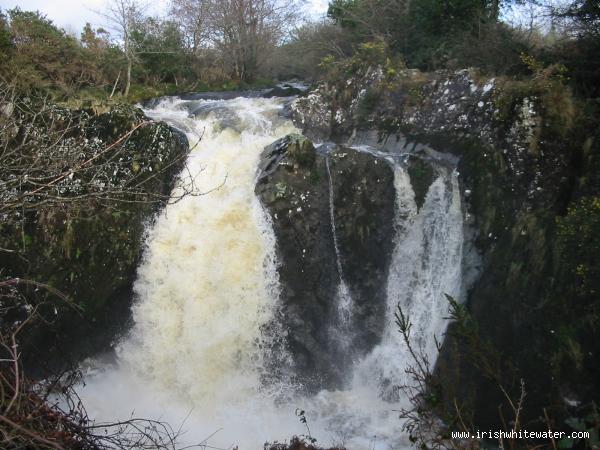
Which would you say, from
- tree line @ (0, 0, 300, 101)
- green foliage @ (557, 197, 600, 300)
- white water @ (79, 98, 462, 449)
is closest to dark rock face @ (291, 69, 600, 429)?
green foliage @ (557, 197, 600, 300)

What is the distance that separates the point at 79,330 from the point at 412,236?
562cm

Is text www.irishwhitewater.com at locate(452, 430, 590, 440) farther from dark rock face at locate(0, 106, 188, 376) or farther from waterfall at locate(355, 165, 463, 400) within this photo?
dark rock face at locate(0, 106, 188, 376)

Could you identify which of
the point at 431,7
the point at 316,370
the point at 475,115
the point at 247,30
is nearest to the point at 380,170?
the point at 475,115


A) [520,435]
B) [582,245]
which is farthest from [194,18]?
[520,435]

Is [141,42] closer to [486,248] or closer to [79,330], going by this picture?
[79,330]

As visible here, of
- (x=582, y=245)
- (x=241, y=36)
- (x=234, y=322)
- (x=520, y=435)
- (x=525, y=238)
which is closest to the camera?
(x=520, y=435)

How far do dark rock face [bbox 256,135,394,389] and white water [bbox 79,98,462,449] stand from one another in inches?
8.4

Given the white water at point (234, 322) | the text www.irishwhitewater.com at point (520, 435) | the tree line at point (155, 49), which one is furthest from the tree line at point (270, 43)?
the text www.irishwhitewater.com at point (520, 435)

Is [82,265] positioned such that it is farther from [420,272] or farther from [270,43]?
[270,43]

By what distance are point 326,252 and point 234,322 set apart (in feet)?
6.14

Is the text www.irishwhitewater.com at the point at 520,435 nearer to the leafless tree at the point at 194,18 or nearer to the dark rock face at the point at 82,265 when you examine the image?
the dark rock face at the point at 82,265

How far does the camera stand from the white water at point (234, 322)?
7000 millimetres

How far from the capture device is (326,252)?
7.75 m

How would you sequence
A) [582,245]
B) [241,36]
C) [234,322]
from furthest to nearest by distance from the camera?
[241,36] < [234,322] < [582,245]
